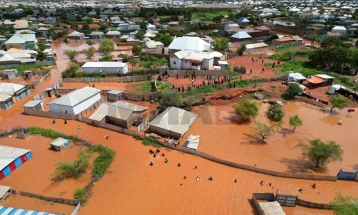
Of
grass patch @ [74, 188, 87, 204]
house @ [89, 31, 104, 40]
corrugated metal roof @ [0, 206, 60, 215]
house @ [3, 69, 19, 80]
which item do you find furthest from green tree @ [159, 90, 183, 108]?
house @ [89, 31, 104, 40]

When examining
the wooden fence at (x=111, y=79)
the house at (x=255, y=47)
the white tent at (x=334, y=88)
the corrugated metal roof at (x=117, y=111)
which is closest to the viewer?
the corrugated metal roof at (x=117, y=111)

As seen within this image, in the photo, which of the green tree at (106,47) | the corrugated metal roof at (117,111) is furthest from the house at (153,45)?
the corrugated metal roof at (117,111)

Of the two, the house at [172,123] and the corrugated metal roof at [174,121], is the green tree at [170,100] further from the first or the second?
the house at [172,123]

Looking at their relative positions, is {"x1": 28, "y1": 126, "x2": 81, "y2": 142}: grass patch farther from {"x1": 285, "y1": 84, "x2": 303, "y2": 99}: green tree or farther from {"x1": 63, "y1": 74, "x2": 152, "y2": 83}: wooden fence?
{"x1": 285, "y1": 84, "x2": 303, "y2": 99}: green tree

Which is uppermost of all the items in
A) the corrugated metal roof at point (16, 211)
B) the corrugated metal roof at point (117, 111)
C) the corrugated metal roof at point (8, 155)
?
the corrugated metal roof at point (117, 111)

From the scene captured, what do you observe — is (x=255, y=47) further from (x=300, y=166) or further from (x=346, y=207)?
(x=346, y=207)
